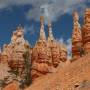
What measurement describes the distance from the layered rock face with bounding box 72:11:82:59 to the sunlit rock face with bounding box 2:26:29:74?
12.9 metres

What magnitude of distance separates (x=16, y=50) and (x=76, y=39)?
19.6 metres

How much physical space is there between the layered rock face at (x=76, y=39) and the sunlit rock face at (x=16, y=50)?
1287cm

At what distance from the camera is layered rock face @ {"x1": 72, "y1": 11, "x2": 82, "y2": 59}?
265 ft

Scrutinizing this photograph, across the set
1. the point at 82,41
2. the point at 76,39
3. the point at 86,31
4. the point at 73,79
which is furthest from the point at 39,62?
the point at 73,79

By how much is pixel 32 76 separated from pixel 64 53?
101 ft

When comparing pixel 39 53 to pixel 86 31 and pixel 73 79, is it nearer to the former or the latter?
pixel 86 31

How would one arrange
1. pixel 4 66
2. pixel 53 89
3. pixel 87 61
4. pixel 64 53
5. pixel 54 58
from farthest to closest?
pixel 4 66, pixel 64 53, pixel 54 58, pixel 87 61, pixel 53 89

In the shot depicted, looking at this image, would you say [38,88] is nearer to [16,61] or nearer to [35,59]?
[35,59]

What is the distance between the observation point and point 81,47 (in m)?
78.9

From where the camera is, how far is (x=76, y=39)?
88.0 meters

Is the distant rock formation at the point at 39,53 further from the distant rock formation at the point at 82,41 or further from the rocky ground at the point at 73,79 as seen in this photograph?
the rocky ground at the point at 73,79

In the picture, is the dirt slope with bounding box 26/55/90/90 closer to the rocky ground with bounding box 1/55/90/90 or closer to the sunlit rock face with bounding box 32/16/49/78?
the rocky ground with bounding box 1/55/90/90

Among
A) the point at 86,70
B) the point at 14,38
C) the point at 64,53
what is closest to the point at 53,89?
the point at 86,70

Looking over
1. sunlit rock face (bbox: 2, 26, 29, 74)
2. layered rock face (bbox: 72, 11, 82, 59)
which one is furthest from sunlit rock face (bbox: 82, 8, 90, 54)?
sunlit rock face (bbox: 2, 26, 29, 74)
